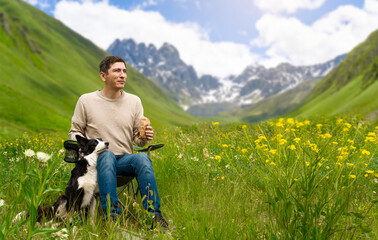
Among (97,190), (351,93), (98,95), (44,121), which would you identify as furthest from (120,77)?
(351,93)

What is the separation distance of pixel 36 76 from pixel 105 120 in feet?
343

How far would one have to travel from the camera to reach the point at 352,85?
322 feet

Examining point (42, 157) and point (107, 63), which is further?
point (107, 63)

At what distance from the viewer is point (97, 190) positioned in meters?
4.09

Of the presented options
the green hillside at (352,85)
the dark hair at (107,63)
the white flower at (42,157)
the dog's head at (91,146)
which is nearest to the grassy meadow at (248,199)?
the white flower at (42,157)

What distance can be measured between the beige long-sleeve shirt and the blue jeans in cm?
44

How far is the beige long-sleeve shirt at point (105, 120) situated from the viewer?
4777 millimetres

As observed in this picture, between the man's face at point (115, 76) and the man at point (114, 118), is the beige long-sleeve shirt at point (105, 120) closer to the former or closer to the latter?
the man at point (114, 118)

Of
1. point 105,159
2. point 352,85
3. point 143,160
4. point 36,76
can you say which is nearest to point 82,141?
point 105,159

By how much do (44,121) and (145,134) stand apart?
214ft

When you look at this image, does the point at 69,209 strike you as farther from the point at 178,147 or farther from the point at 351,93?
the point at 351,93

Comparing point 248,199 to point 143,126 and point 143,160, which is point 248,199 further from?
point 143,126

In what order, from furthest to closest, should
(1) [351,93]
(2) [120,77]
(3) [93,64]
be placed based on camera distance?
(3) [93,64] → (1) [351,93] → (2) [120,77]

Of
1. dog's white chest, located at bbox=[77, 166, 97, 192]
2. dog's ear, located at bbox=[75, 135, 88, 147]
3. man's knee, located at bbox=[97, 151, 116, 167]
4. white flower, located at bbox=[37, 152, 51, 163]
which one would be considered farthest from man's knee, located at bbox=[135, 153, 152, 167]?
white flower, located at bbox=[37, 152, 51, 163]
